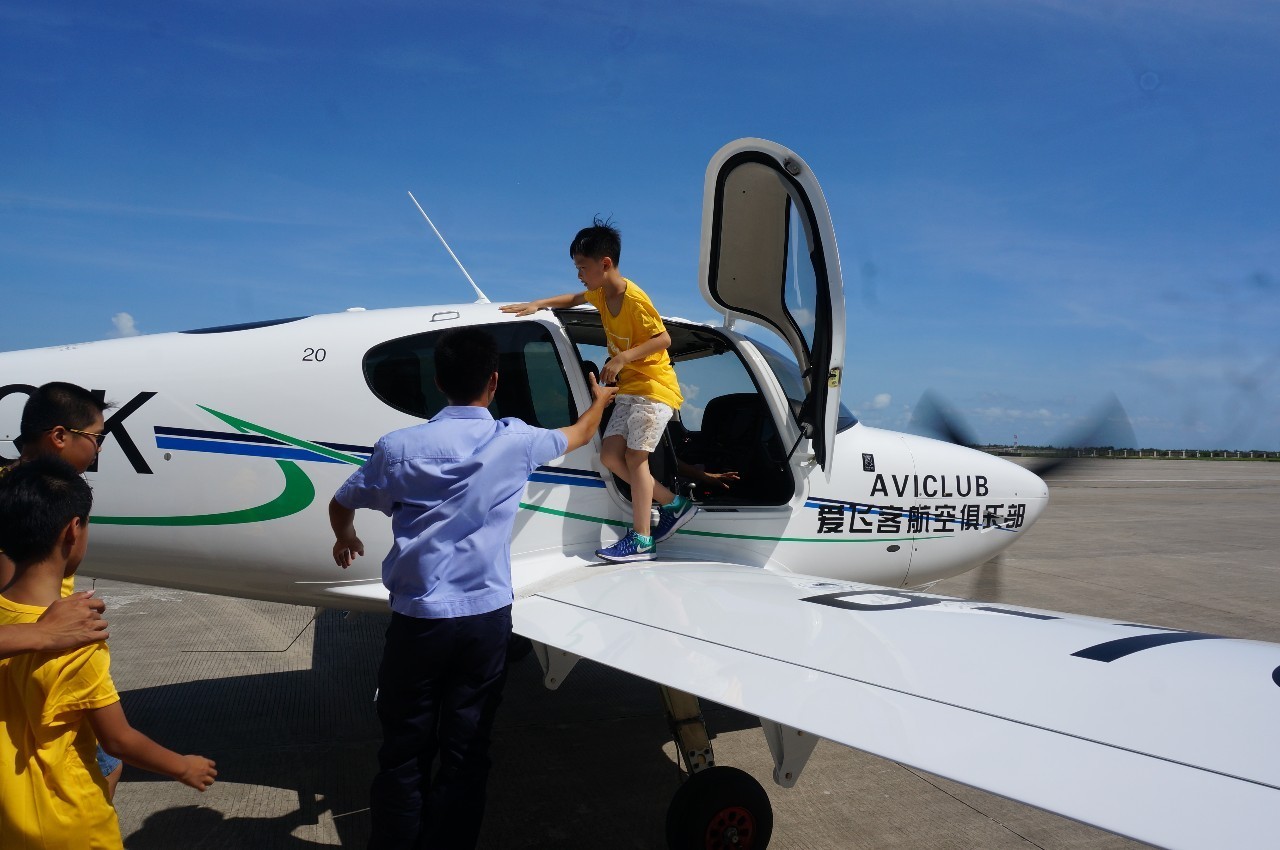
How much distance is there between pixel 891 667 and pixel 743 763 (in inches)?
82.7

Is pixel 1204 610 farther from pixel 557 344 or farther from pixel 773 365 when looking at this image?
pixel 557 344

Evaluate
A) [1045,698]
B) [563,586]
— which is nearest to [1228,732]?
[1045,698]

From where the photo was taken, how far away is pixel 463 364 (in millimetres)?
2539

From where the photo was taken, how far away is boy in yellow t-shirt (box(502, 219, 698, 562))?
148 inches

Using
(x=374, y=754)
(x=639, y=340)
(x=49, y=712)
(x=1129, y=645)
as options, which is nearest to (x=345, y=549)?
(x=49, y=712)

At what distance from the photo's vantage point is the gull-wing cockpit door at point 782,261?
3844 mm

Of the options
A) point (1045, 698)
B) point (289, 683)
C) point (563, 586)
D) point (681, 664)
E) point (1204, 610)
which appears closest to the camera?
point (1045, 698)

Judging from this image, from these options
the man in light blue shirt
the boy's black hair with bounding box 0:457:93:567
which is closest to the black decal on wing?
the man in light blue shirt

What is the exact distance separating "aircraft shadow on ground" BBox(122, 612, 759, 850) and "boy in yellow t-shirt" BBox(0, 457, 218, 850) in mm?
1670

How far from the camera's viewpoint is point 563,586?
364cm

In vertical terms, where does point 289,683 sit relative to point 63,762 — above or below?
below

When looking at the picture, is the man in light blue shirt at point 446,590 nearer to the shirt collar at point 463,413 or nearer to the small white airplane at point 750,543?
the shirt collar at point 463,413

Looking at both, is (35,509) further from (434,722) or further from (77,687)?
(434,722)

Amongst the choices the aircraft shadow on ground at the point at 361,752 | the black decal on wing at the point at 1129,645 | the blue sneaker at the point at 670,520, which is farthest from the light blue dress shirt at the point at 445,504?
the black decal on wing at the point at 1129,645
